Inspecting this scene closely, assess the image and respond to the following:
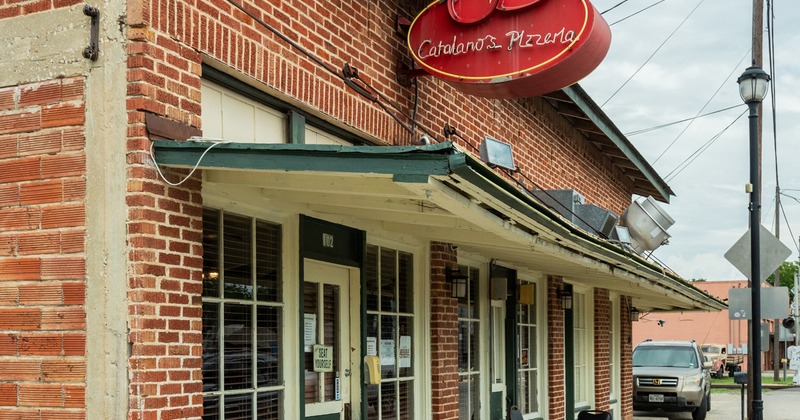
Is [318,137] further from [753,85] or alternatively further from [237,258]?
[753,85]

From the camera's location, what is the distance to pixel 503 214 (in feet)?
20.5

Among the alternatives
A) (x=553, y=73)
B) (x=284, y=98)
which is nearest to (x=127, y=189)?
(x=284, y=98)

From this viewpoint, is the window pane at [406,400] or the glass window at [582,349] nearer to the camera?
the window pane at [406,400]

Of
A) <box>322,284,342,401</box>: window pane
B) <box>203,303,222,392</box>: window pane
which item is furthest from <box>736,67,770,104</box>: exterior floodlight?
<box>203,303,222,392</box>: window pane

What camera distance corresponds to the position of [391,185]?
5.63 meters

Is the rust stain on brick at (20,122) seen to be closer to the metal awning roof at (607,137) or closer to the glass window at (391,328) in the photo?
the glass window at (391,328)

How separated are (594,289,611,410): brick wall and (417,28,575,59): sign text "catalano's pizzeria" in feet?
32.9

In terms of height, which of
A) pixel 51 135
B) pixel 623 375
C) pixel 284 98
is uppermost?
pixel 284 98

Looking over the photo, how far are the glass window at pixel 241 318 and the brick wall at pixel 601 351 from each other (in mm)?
11195

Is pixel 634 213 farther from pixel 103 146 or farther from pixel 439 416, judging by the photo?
pixel 103 146

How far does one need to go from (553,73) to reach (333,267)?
2.36 meters

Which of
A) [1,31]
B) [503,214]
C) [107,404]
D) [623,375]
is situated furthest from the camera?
[623,375]

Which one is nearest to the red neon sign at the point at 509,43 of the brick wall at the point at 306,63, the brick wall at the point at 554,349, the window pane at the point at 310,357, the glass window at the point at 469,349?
the brick wall at the point at 306,63

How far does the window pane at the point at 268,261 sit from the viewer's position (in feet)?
22.6
